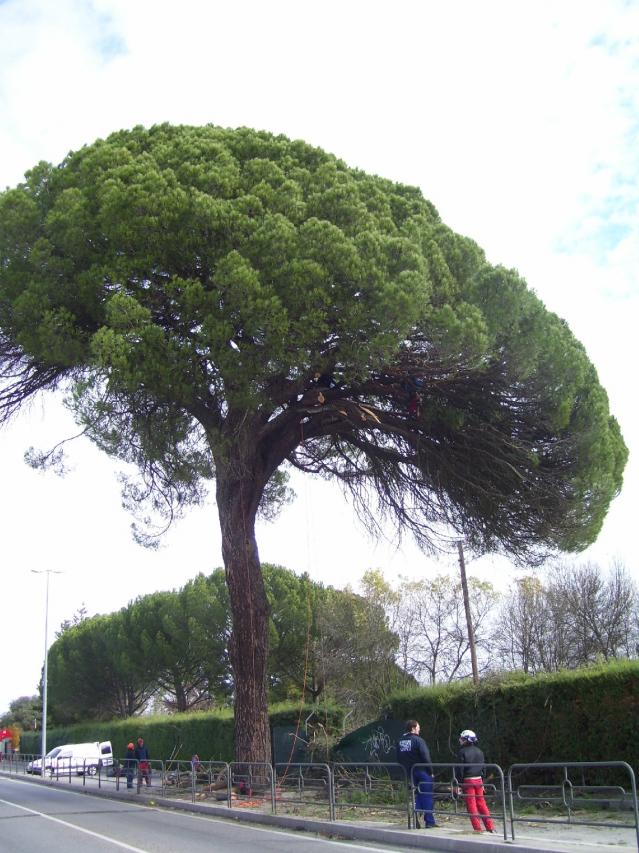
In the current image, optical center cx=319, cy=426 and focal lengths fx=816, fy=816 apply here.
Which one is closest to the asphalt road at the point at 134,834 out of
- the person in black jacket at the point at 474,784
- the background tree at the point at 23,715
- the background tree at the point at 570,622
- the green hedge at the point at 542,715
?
the person in black jacket at the point at 474,784

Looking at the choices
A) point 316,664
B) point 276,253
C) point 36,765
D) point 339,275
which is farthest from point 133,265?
point 36,765

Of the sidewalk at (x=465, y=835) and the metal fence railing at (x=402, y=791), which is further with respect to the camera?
the metal fence railing at (x=402, y=791)

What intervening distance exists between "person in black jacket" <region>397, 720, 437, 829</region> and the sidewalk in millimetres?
282

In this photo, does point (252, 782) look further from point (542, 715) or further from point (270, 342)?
point (270, 342)

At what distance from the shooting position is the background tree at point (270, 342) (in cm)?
1366

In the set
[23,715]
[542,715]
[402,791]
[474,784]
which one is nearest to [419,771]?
[474,784]

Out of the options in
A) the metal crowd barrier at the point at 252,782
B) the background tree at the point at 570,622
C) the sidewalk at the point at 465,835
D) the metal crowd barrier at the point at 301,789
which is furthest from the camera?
the background tree at the point at 570,622

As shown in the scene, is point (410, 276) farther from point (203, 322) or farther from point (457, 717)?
point (457, 717)

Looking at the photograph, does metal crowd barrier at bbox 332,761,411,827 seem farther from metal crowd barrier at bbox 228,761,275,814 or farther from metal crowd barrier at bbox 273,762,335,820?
metal crowd barrier at bbox 228,761,275,814

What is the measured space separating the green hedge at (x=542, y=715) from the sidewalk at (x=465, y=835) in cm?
215

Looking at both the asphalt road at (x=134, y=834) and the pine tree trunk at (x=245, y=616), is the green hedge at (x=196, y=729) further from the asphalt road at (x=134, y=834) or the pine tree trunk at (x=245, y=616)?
the asphalt road at (x=134, y=834)

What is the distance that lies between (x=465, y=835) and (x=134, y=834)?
16.0 feet

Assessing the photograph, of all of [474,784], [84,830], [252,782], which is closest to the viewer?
[474,784]

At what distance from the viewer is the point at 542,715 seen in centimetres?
1403
